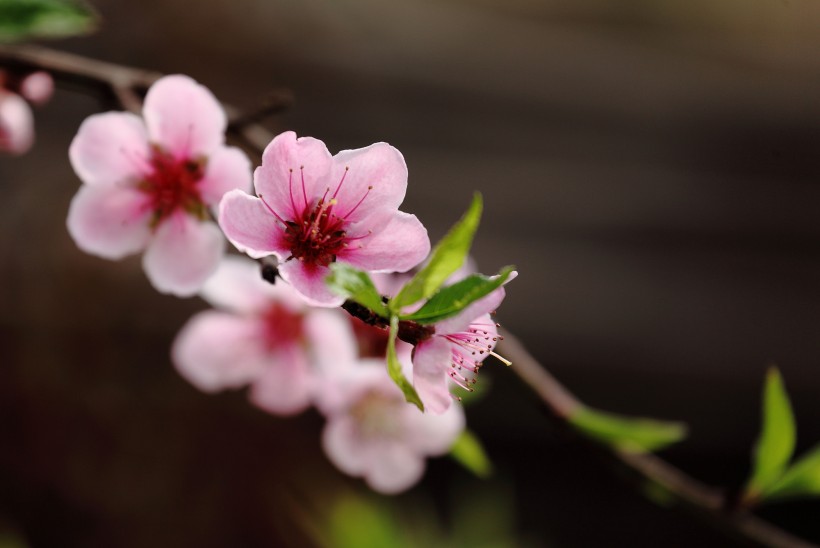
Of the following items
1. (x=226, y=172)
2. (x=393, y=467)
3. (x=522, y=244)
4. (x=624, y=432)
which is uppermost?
(x=226, y=172)

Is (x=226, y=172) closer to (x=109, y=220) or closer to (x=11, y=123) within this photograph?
(x=109, y=220)

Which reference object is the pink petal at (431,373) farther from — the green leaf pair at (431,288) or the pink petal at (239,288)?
the pink petal at (239,288)

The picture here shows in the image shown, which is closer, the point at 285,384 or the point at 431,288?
the point at 431,288

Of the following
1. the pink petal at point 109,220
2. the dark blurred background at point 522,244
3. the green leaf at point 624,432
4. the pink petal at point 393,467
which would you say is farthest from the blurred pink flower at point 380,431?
the dark blurred background at point 522,244

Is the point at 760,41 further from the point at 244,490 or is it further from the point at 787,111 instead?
the point at 244,490

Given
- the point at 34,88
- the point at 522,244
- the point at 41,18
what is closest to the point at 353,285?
the point at 41,18

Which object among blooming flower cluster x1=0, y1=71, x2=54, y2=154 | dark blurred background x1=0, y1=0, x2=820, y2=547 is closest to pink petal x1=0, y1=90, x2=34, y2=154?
blooming flower cluster x1=0, y1=71, x2=54, y2=154
